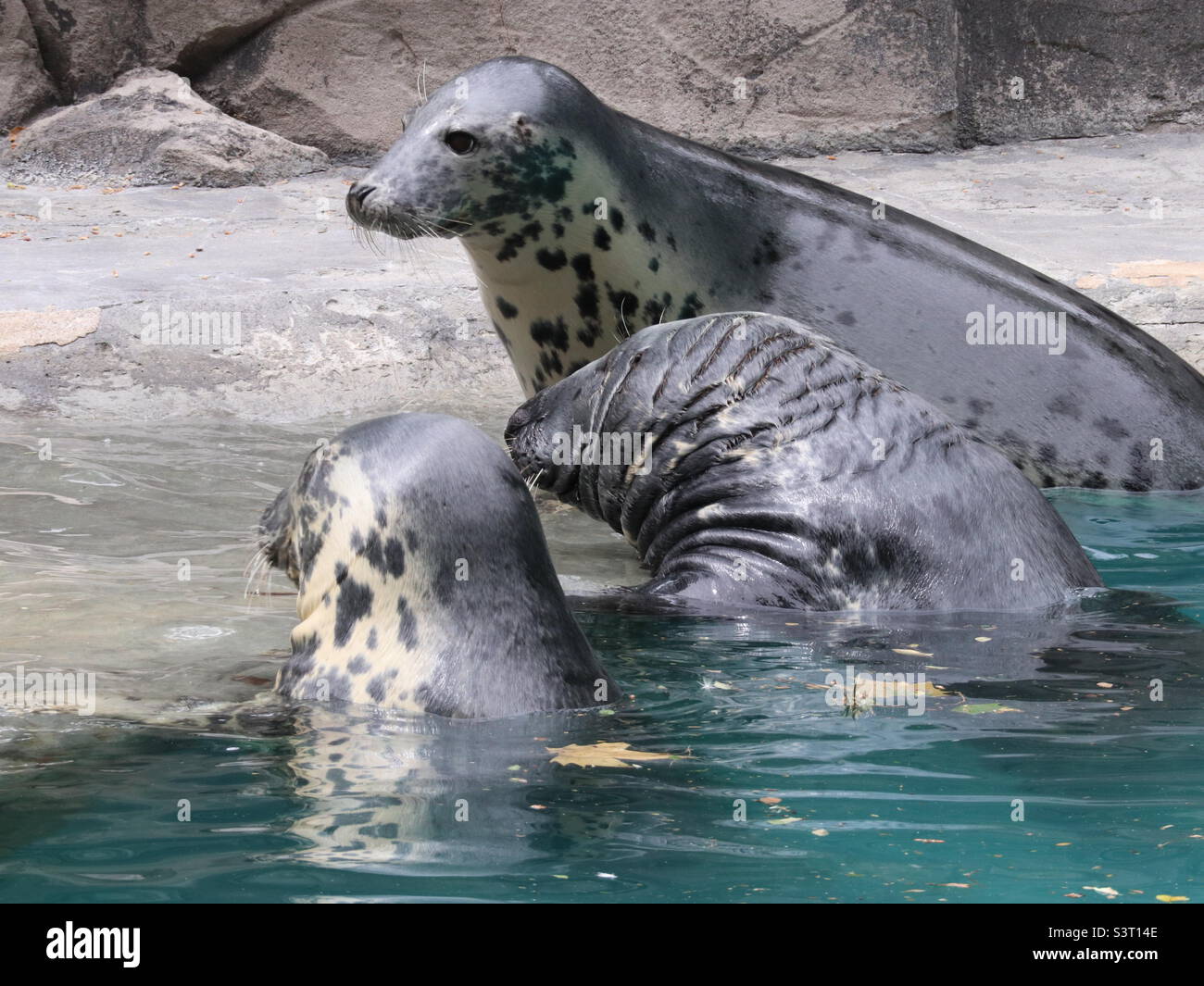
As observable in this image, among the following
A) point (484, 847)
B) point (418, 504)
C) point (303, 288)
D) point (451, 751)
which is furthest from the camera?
point (303, 288)

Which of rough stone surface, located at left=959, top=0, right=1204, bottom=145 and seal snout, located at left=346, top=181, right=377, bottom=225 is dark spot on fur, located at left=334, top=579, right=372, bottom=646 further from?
rough stone surface, located at left=959, top=0, right=1204, bottom=145

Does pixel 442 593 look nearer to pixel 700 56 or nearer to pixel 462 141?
pixel 462 141

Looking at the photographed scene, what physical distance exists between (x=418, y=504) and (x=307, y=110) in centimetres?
917

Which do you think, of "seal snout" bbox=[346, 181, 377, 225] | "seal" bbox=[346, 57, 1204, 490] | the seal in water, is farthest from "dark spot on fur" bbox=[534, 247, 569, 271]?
the seal in water

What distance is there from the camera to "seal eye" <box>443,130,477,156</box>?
→ 581cm

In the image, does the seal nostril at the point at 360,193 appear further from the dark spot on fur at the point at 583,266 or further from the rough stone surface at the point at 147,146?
the rough stone surface at the point at 147,146

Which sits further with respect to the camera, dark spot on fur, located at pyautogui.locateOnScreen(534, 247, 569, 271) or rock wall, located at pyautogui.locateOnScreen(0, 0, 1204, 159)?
rock wall, located at pyautogui.locateOnScreen(0, 0, 1204, 159)

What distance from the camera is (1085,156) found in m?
11.9

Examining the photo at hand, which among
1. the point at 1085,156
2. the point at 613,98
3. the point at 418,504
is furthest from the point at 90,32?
the point at 418,504

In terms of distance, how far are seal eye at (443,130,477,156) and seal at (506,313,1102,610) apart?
3.13 ft

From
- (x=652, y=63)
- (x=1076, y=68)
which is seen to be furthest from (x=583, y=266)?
(x=1076, y=68)
